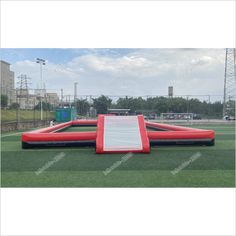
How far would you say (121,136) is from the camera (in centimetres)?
873

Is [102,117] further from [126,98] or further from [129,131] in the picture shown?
[126,98]

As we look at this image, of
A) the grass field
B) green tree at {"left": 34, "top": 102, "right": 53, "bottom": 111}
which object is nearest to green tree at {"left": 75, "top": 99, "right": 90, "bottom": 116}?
green tree at {"left": 34, "top": 102, "right": 53, "bottom": 111}

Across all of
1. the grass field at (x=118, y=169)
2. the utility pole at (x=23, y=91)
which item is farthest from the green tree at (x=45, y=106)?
the grass field at (x=118, y=169)

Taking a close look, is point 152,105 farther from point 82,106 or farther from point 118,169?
point 118,169

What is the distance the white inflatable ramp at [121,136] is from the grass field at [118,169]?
0.33 m

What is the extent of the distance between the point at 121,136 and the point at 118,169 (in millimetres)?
2736

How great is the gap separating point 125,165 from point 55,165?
1481 mm

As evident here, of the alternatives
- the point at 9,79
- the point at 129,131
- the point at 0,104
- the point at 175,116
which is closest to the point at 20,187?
the point at 129,131

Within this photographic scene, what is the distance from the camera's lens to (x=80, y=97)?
22750 millimetres

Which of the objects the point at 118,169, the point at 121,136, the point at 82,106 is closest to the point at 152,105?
the point at 82,106

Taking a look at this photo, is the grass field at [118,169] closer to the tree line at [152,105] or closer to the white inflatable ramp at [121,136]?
the white inflatable ramp at [121,136]

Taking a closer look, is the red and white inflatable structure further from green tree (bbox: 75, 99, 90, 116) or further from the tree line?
green tree (bbox: 75, 99, 90, 116)

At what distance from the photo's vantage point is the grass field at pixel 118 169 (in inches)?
198

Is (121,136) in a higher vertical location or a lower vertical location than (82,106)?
lower
